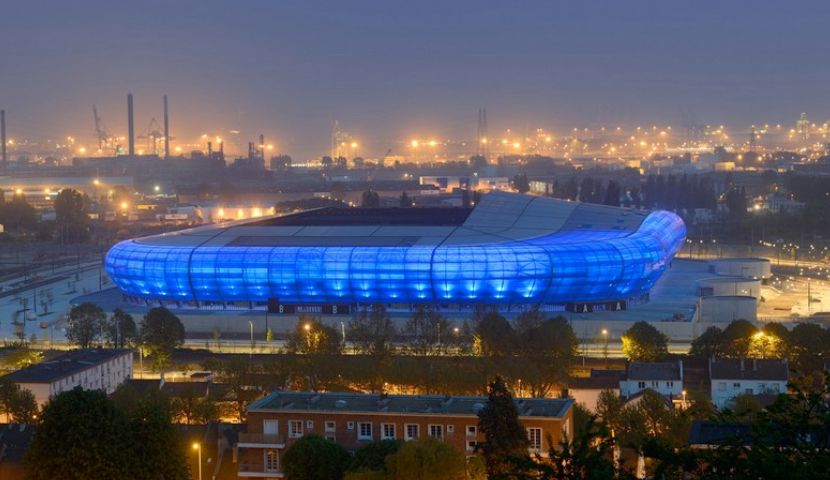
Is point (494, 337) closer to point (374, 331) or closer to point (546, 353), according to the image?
point (546, 353)

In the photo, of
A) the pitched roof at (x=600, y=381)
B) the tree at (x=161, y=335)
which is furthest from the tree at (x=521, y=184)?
the pitched roof at (x=600, y=381)

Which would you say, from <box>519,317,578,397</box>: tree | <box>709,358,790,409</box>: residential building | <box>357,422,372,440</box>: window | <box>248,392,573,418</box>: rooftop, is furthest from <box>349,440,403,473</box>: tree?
<box>709,358,790,409</box>: residential building

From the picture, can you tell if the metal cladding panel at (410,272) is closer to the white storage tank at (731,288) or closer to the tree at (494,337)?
the white storage tank at (731,288)

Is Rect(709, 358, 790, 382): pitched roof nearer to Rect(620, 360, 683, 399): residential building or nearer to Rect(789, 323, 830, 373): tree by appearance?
Rect(620, 360, 683, 399): residential building

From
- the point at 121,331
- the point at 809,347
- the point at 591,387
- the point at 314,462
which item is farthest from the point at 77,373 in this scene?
the point at 809,347

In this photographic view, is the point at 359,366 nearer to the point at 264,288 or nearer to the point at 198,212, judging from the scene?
the point at 264,288

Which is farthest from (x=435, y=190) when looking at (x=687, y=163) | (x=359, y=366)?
(x=359, y=366)
